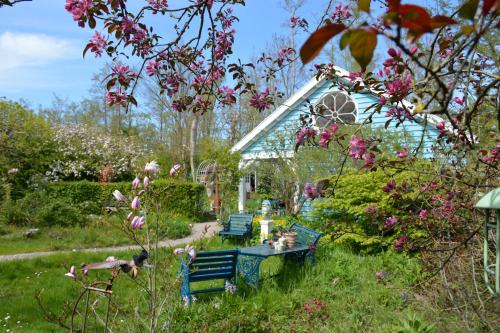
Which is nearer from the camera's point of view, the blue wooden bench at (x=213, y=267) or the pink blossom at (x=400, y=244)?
the pink blossom at (x=400, y=244)

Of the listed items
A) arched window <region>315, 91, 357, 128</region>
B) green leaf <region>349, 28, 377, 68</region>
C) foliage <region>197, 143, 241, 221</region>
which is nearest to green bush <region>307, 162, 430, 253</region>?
arched window <region>315, 91, 357, 128</region>

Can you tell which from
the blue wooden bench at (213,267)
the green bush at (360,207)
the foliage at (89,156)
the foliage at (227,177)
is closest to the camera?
the blue wooden bench at (213,267)

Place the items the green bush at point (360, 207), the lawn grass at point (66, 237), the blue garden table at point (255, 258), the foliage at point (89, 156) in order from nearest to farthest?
the blue garden table at point (255, 258)
the green bush at point (360, 207)
the lawn grass at point (66, 237)
the foliage at point (89, 156)

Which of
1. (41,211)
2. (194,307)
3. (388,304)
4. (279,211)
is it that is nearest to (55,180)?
(41,211)

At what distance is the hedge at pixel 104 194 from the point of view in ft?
46.5

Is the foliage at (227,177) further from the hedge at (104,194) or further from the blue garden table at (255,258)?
the blue garden table at (255,258)

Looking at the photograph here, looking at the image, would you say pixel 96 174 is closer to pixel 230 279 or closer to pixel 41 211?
pixel 41 211

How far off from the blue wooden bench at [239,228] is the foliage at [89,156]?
802 cm

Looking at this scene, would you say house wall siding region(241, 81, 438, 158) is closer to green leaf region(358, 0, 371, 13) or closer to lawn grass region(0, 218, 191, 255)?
lawn grass region(0, 218, 191, 255)

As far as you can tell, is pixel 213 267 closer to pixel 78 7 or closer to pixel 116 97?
pixel 116 97

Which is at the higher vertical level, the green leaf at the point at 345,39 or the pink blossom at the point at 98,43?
the pink blossom at the point at 98,43

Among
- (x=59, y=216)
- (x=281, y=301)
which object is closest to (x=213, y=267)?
(x=281, y=301)

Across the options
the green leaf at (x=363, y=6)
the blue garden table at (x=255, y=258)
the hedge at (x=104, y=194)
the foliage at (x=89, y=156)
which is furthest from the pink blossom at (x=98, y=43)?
the foliage at (x=89, y=156)

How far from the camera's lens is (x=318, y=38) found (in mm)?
781
